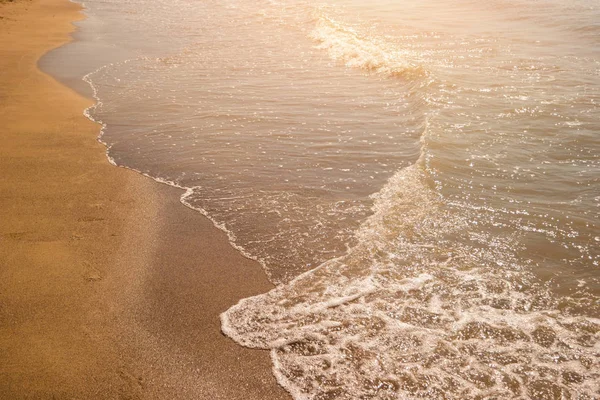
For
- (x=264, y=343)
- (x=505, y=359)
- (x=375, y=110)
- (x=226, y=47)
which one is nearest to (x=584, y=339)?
(x=505, y=359)

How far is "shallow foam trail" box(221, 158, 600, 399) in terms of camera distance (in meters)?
3.81

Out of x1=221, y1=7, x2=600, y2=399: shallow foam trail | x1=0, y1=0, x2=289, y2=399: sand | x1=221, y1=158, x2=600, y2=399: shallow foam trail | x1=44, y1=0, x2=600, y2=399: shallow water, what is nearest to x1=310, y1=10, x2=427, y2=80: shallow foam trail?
x1=44, y1=0, x2=600, y2=399: shallow water

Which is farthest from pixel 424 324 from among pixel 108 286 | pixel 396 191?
pixel 108 286

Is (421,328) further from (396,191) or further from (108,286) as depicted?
(108,286)

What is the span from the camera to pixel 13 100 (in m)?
9.66

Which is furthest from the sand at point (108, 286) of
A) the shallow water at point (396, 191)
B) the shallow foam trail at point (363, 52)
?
the shallow foam trail at point (363, 52)

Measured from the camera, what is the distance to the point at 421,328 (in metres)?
4.30

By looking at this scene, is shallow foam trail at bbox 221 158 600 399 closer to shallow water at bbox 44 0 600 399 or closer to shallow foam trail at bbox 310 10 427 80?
shallow water at bbox 44 0 600 399

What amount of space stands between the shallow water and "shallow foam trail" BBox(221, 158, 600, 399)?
2 centimetres

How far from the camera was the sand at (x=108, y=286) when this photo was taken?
12.5 feet

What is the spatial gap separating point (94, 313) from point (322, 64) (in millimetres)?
9945

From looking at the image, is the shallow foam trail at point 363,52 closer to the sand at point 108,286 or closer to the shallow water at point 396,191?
the shallow water at point 396,191

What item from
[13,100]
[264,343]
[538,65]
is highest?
[538,65]

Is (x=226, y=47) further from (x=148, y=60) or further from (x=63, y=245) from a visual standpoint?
(x=63, y=245)
